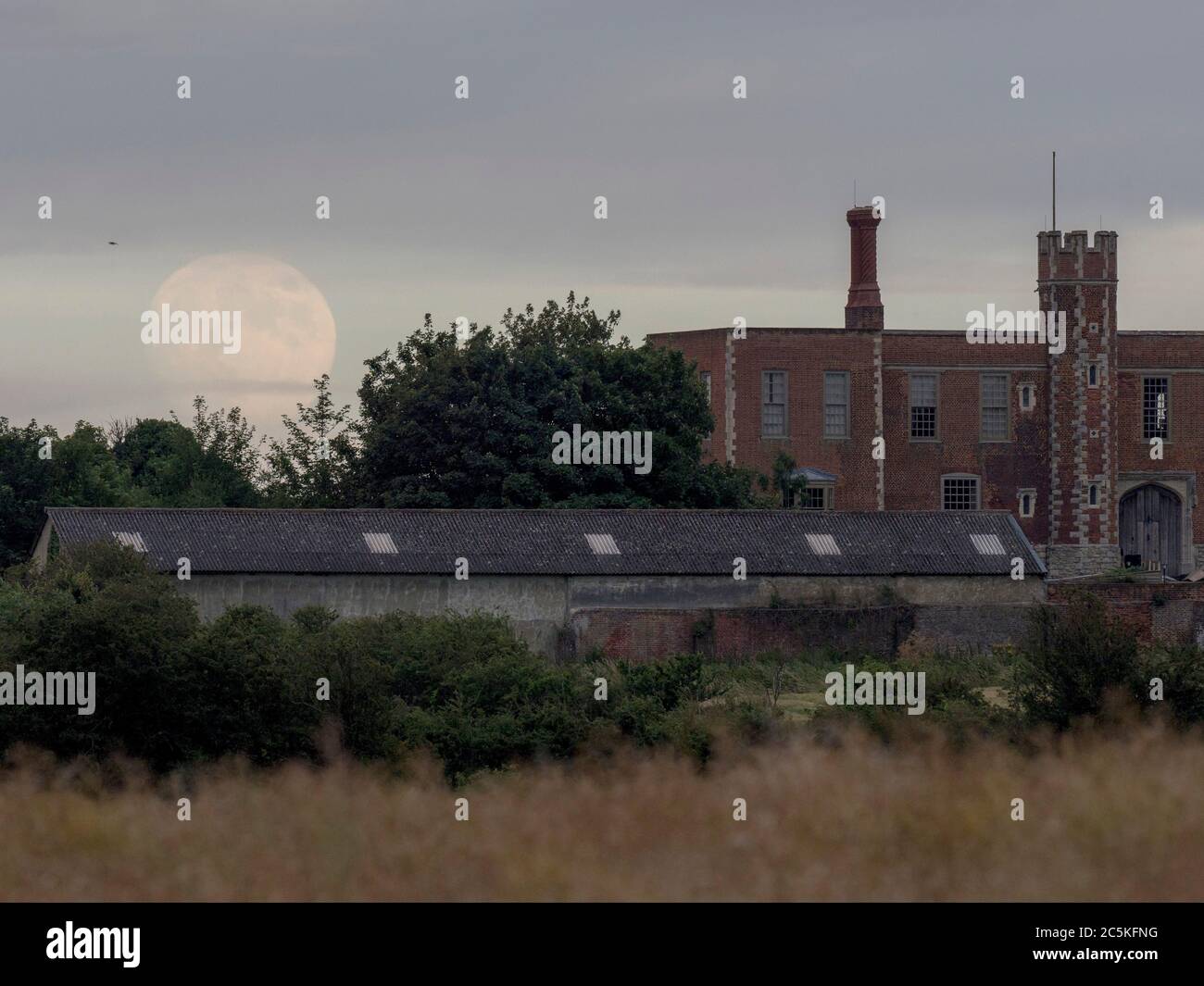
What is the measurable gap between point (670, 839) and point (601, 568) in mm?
28786

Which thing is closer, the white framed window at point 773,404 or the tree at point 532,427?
the tree at point 532,427

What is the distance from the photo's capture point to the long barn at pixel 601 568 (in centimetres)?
3772

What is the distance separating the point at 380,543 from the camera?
3919 cm

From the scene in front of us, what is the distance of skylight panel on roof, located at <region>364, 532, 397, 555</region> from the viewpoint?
38875mm

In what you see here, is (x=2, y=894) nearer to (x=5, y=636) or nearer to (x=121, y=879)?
(x=121, y=879)

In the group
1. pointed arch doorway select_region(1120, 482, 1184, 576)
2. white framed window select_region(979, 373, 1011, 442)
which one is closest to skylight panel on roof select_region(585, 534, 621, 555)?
white framed window select_region(979, 373, 1011, 442)

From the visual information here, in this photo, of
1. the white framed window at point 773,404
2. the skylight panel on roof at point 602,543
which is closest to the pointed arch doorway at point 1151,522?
the white framed window at point 773,404

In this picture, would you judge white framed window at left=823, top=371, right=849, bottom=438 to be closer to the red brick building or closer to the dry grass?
the red brick building

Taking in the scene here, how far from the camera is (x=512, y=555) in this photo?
1547 inches

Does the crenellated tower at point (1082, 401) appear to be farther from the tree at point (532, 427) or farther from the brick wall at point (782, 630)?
the brick wall at point (782, 630)

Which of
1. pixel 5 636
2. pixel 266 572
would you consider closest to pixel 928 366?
pixel 266 572

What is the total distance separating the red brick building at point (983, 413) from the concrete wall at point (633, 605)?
1648 cm

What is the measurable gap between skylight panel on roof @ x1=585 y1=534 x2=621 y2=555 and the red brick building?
53.0 feet

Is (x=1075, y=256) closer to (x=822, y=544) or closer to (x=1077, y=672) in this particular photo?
(x=822, y=544)
